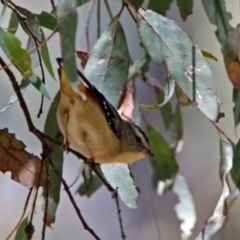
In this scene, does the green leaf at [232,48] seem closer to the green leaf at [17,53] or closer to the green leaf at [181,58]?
the green leaf at [181,58]

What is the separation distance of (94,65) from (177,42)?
0.41ft

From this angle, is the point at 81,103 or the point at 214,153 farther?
the point at 214,153

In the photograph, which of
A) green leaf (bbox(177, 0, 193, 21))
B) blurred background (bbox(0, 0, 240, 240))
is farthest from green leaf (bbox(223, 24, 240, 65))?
blurred background (bbox(0, 0, 240, 240))

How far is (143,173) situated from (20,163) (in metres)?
0.86

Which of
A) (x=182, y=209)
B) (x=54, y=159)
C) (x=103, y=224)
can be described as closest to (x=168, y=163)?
(x=182, y=209)

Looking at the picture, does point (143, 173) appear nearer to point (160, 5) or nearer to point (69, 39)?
point (160, 5)

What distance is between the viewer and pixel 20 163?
70cm

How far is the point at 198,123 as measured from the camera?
158 cm

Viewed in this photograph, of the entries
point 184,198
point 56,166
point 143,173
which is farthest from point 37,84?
point 143,173

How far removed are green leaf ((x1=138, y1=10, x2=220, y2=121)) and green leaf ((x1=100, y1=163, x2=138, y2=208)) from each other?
0.20 m

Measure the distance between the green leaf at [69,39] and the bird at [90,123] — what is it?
0.65 ft

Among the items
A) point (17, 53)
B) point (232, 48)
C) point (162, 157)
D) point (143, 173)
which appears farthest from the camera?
point (143, 173)

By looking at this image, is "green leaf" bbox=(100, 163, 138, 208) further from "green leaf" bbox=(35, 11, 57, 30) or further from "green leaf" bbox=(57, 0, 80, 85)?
"green leaf" bbox=(57, 0, 80, 85)

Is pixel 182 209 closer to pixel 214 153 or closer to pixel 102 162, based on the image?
pixel 102 162
